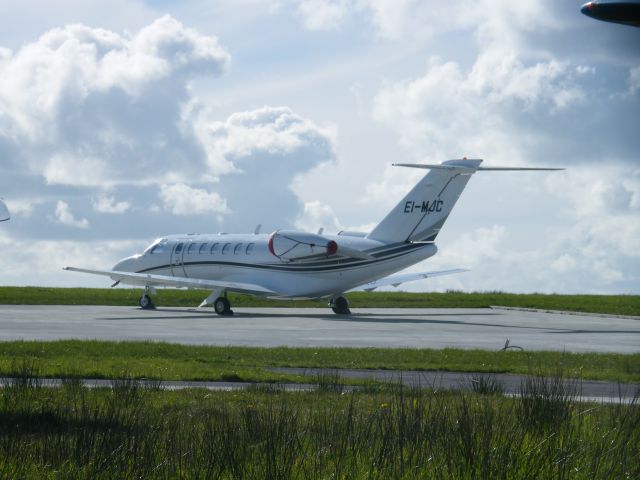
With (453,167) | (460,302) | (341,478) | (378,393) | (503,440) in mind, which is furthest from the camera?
(460,302)

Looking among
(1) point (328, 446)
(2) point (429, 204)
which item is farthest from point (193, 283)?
(1) point (328, 446)

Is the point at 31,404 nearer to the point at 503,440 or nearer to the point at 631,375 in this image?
the point at 503,440

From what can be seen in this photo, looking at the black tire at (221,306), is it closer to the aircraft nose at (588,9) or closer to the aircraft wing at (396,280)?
the aircraft wing at (396,280)

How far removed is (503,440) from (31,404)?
20.1ft

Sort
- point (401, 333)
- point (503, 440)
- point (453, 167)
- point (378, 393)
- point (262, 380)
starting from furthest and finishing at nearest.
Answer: point (453, 167) < point (401, 333) < point (262, 380) < point (378, 393) < point (503, 440)

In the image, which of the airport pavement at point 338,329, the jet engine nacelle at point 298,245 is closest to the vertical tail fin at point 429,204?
the jet engine nacelle at point 298,245

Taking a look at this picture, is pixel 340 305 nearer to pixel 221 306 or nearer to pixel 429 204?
pixel 221 306

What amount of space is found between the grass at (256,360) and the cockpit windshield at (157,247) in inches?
1067

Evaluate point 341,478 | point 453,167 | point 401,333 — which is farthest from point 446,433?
point 453,167

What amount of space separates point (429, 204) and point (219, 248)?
1134 cm

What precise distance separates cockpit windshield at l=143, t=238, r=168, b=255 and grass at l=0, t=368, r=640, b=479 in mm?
41523

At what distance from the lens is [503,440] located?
32.4ft

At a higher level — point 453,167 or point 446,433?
point 453,167

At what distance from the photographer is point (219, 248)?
167 ft
